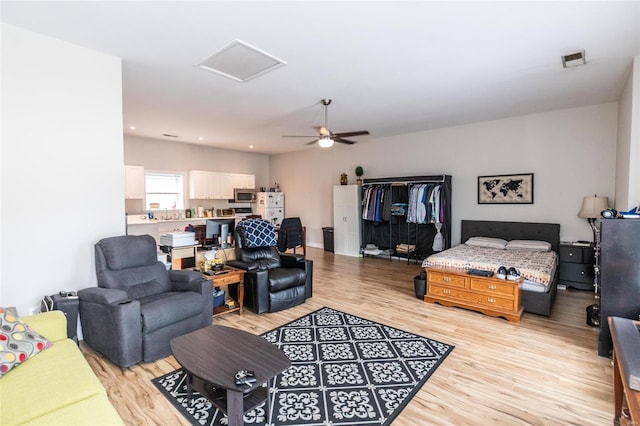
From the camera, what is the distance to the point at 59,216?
277cm

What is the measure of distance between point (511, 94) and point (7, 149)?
18.1 feet

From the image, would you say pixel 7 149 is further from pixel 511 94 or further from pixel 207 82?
pixel 511 94

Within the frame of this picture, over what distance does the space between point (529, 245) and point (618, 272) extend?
7.47ft

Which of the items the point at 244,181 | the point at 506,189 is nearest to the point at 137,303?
the point at 506,189

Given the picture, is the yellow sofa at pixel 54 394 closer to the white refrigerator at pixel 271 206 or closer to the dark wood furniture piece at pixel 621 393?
the dark wood furniture piece at pixel 621 393

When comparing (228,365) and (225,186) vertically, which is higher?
(225,186)

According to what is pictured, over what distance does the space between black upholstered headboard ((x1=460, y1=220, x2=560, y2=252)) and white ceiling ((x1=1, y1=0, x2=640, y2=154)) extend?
190 cm

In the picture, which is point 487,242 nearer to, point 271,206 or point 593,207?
point 593,207

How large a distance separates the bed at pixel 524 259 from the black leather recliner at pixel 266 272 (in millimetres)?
1771

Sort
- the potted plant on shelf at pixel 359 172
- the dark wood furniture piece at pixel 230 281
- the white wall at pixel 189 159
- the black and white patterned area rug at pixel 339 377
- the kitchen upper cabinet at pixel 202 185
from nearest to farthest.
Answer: the black and white patterned area rug at pixel 339 377, the dark wood furniture piece at pixel 230 281, the white wall at pixel 189 159, the potted plant on shelf at pixel 359 172, the kitchen upper cabinet at pixel 202 185

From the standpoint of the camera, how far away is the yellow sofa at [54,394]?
1369 millimetres

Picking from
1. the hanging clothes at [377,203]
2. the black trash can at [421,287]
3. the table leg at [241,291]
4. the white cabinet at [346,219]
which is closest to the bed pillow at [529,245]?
the black trash can at [421,287]

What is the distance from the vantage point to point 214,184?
7.85 meters

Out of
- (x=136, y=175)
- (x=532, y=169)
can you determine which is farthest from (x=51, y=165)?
(x=532, y=169)
